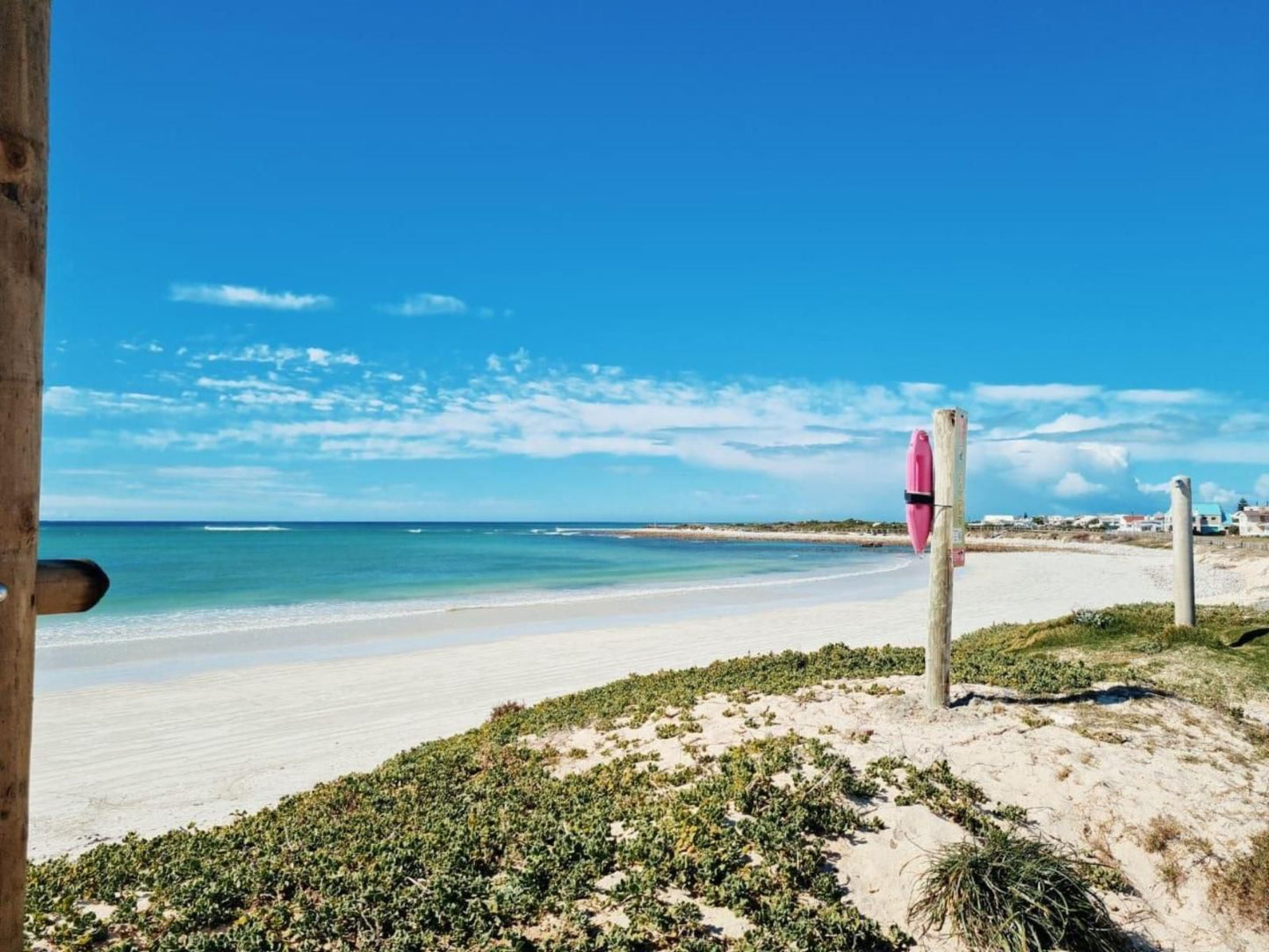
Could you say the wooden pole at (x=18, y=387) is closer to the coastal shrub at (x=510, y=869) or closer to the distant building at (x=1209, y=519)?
the coastal shrub at (x=510, y=869)

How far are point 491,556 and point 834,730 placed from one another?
55227 millimetres

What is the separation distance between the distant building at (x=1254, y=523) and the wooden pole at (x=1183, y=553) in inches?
3267

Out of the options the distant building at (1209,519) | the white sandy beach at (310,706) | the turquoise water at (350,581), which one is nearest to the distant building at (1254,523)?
the distant building at (1209,519)

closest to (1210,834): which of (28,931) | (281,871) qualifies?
(281,871)

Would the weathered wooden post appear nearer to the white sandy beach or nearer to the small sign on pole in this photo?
the small sign on pole

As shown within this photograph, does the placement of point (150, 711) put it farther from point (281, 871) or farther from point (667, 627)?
point (667, 627)

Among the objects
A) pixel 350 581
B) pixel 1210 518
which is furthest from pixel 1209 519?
pixel 350 581

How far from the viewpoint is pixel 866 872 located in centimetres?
470

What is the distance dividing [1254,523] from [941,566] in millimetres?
107592

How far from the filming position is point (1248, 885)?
4824 millimetres

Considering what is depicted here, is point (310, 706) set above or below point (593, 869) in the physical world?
below

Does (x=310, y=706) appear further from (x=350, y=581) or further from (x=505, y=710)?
(x=350, y=581)

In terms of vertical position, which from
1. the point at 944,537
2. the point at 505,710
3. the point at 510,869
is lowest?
the point at 505,710

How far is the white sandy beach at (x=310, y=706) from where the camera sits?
798cm
